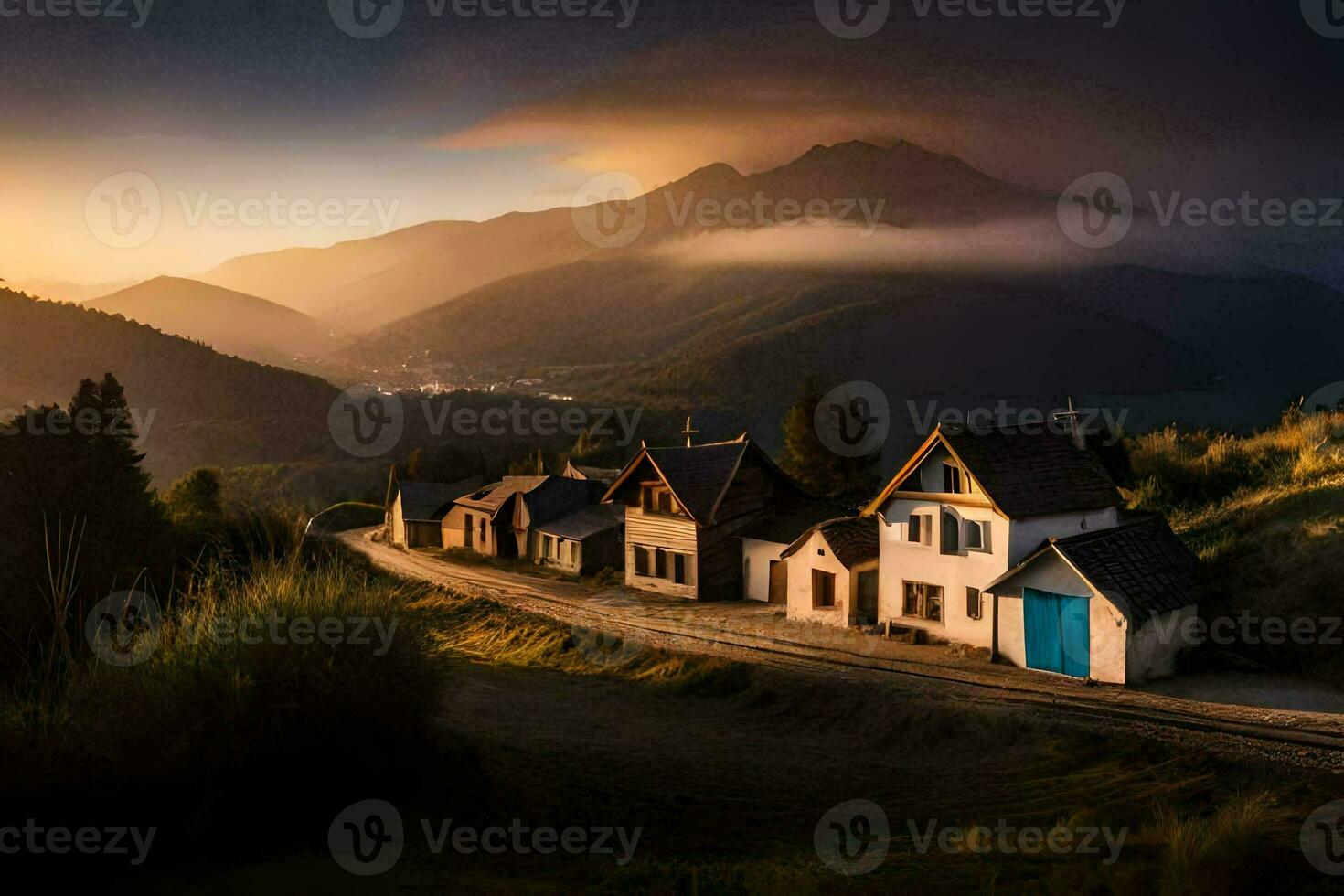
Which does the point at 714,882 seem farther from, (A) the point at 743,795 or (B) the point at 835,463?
(B) the point at 835,463

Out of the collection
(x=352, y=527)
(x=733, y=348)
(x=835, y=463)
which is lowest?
(x=352, y=527)

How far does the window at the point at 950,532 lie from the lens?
27672 mm

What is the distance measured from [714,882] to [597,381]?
137 metres

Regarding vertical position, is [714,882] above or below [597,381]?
below

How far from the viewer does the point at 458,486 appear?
6338cm

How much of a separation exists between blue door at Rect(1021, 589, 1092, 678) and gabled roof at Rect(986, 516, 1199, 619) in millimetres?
797

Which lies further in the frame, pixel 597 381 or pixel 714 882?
pixel 597 381

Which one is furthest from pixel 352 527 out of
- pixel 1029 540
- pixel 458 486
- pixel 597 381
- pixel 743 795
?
pixel 597 381

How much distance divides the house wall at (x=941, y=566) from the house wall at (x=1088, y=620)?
620mm
